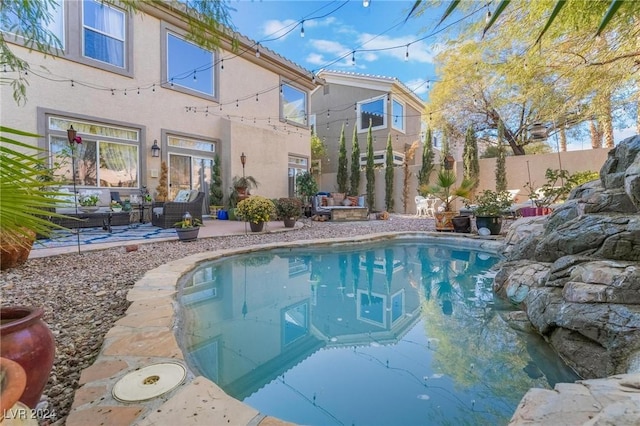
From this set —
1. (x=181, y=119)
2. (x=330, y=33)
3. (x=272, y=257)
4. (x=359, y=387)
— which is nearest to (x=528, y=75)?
(x=330, y=33)

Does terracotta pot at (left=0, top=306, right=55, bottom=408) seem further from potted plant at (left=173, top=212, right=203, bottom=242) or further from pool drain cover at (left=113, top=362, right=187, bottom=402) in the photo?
potted plant at (left=173, top=212, right=203, bottom=242)

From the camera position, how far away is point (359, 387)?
1966 millimetres

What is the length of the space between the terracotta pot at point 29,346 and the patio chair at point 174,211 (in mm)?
6400

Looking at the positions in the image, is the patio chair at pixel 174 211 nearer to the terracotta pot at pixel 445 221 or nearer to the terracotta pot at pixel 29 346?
the terracotta pot at pixel 445 221

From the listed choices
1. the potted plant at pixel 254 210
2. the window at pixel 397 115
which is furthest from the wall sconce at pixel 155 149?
the window at pixel 397 115

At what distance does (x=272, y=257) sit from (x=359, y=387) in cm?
367

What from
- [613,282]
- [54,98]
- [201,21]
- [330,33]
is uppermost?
[330,33]

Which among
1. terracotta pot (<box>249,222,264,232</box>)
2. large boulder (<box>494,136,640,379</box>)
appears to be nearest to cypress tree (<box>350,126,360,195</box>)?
terracotta pot (<box>249,222,264,232</box>)

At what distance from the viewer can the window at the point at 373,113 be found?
1525cm

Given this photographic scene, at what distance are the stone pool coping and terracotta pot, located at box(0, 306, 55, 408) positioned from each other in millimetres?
203

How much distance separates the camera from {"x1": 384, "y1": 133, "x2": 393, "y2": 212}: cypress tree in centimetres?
1403

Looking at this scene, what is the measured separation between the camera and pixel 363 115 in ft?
52.0

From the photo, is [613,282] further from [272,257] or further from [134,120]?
[134,120]

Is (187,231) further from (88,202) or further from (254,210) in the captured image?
(88,202)
